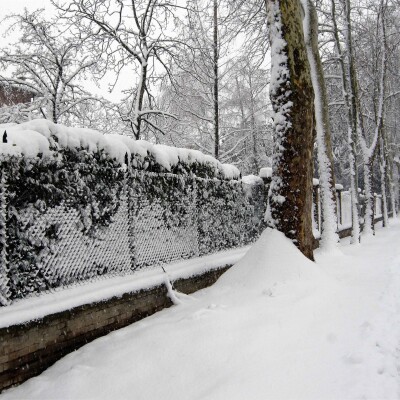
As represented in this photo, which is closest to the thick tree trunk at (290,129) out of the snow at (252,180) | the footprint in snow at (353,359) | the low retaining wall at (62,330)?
the low retaining wall at (62,330)

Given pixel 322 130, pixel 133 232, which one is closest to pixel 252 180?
pixel 322 130

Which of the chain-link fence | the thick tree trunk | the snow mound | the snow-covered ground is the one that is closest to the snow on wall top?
the chain-link fence

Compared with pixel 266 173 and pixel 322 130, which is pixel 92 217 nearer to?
pixel 266 173

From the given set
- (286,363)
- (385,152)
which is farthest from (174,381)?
(385,152)

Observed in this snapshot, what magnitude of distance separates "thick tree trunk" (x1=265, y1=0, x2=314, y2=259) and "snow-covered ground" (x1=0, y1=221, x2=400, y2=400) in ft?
2.64

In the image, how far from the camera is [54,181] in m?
4.38

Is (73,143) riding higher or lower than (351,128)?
lower

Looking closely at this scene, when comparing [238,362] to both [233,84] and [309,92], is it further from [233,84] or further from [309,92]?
[233,84]

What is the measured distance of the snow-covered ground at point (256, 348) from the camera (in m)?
3.05

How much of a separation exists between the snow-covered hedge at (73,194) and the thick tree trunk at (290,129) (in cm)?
155

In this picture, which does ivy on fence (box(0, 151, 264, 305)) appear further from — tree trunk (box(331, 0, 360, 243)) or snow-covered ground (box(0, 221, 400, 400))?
tree trunk (box(331, 0, 360, 243))

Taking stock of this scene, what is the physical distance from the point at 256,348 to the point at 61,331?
6.73ft

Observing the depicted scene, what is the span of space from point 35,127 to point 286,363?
12.1 feet

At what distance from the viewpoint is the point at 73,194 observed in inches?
181
